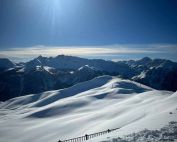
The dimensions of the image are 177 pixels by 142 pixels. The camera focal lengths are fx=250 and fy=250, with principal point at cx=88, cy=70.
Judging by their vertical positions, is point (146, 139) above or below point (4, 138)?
above

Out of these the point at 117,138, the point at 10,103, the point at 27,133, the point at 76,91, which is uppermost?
the point at 117,138

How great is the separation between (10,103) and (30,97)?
11.9 m

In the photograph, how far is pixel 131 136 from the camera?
14867 millimetres

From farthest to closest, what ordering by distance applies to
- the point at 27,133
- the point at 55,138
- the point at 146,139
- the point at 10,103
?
the point at 10,103
the point at 27,133
the point at 55,138
the point at 146,139

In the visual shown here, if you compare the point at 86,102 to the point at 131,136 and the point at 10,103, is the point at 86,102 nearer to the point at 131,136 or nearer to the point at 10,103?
the point at 131,136

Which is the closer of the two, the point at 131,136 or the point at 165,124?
the point at 131,136

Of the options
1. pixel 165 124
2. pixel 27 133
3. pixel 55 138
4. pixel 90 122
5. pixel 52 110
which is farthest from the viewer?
pixel 52 110

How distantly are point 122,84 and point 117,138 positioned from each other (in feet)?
372

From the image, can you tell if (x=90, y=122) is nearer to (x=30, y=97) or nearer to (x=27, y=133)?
(x=27, y=133)

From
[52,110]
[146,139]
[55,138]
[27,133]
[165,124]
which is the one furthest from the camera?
[52,110]

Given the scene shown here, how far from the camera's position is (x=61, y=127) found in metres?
40.6

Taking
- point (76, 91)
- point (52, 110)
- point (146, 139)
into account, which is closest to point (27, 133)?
point (52, 110)

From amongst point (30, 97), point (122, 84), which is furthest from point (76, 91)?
point (30, 97)

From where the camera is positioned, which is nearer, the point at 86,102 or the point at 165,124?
the point at 165,124
